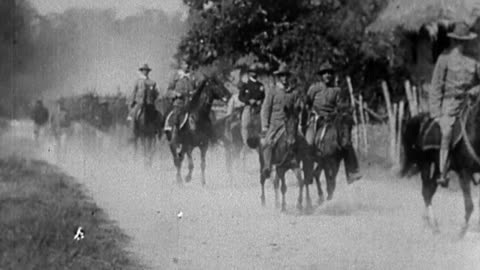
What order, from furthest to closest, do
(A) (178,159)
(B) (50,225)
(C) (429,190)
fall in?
Answer: (A) (178,159) < (C) (429,190) < (B) (50,225)

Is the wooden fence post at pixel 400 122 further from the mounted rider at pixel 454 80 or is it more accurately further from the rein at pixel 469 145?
the rein at pixel 469 145

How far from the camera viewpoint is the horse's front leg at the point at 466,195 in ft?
9.88

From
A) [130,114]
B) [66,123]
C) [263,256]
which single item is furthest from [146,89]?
[263,256]

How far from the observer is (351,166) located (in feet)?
10.1

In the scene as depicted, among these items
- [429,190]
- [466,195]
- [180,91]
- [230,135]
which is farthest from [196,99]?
[466,195]

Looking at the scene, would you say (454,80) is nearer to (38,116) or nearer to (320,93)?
(320,93)

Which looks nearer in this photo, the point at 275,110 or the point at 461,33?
the point at 461,33

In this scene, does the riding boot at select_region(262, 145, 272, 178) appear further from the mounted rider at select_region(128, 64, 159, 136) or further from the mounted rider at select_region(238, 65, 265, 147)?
the mounted rider at select_region(128, 64, 159, 136)

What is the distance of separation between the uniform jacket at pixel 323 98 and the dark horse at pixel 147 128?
0.58 metres

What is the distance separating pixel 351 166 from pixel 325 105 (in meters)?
0.25

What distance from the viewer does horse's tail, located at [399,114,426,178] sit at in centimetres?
303

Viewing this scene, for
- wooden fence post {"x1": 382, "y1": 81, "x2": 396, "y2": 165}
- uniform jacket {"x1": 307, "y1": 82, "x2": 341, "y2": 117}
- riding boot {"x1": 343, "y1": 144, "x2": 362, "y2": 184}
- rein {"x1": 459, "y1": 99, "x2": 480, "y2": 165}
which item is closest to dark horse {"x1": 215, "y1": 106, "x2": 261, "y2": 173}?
uniform jacket {"x1": 307, "y1": 82, "x2": 341, "y2": 117}

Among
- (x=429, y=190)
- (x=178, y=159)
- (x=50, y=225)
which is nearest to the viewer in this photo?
(x=50, y=225)

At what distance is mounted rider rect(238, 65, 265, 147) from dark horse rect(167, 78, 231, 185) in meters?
0.07
